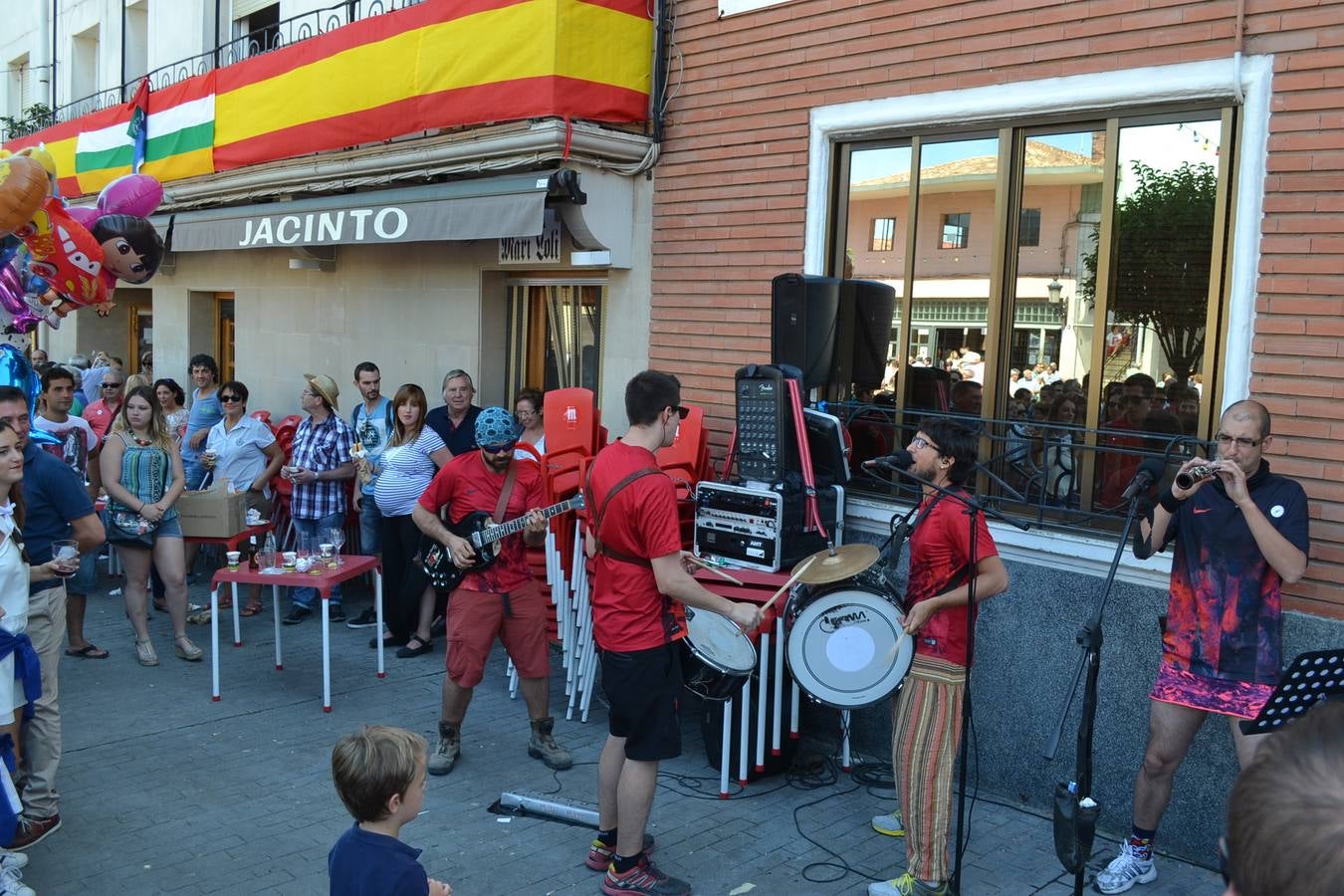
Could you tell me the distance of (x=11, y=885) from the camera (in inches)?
166

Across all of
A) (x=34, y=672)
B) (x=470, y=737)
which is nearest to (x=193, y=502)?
(x=470, y=737)

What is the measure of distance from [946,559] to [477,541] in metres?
2.34

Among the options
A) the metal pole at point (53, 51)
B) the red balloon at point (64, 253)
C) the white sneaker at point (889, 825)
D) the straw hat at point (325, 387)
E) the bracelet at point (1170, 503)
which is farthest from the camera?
the metal pole at point (53, 51)

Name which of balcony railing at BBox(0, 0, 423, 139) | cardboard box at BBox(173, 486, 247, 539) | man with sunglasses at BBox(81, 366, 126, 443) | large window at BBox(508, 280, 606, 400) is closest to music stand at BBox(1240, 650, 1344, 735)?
large window at BBox(508, 280, 606, 400)

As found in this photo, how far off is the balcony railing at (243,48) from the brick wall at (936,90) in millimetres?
3012

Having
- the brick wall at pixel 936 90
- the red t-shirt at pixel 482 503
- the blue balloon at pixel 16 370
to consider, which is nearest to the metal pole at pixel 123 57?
the blue balloon at pixel 16 370

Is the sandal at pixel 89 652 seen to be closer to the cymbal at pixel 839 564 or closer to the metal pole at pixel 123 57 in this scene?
the cymbal at pixel 839 564

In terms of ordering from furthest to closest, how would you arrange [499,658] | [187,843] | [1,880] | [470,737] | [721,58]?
[499,658] → [721,58] → [470,737] → [187,843] → [1,880]

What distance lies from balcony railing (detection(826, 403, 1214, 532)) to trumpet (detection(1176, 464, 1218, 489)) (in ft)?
2.57

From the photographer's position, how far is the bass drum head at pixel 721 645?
4.65m

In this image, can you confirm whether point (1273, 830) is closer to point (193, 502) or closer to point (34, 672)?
point (34, 672)

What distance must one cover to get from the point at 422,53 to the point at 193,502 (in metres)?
3.57

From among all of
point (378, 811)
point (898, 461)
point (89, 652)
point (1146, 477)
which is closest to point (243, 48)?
point (89, 652)

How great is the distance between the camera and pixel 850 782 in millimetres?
5758
